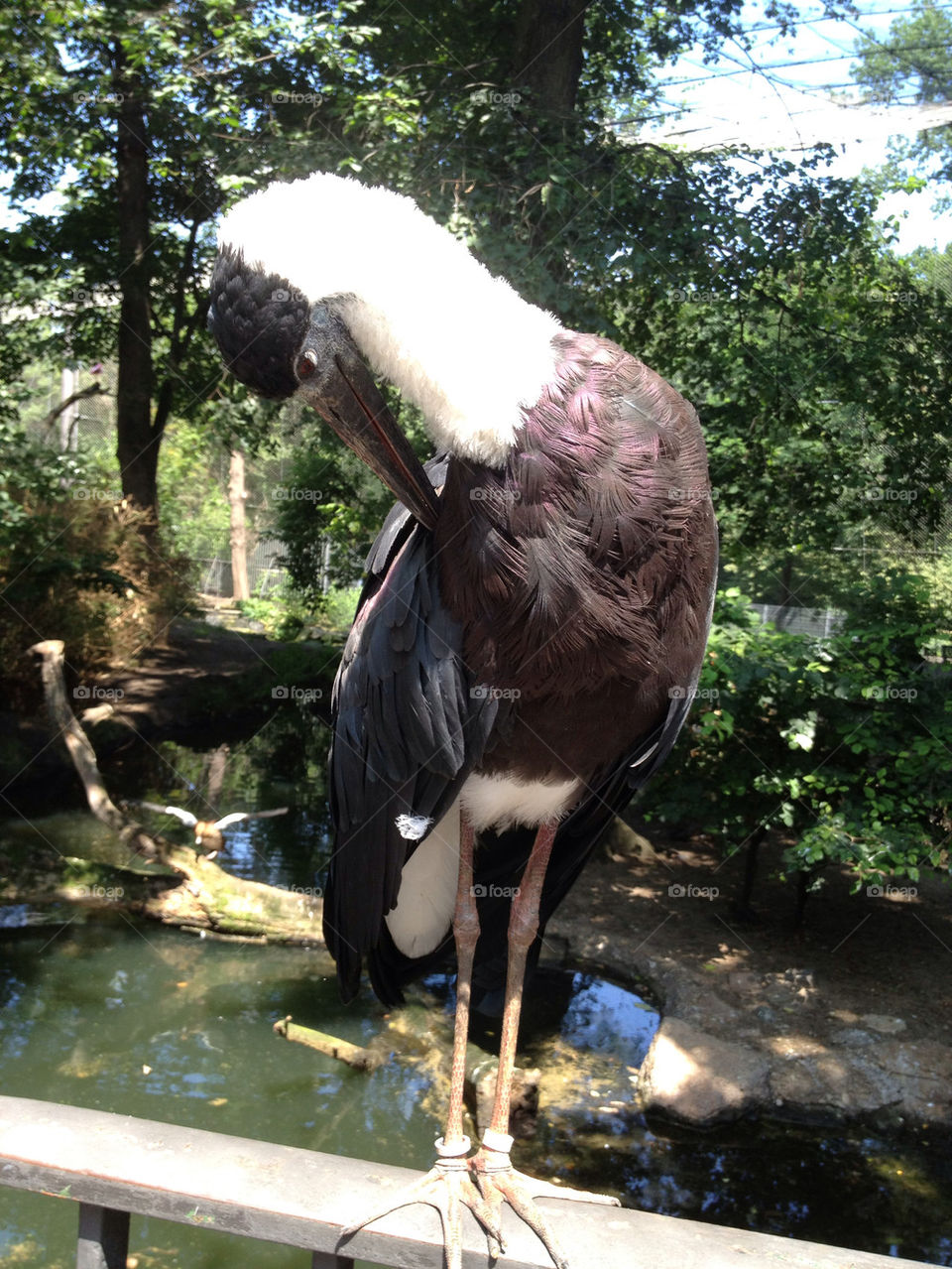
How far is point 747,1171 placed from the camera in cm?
424

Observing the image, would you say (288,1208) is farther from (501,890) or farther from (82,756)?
(82,756)

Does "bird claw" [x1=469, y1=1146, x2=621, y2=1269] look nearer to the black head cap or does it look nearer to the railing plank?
the railing plank

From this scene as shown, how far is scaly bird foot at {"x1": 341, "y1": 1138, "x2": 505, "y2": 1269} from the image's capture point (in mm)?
1655

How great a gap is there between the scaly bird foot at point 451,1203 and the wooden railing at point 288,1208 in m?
0.02

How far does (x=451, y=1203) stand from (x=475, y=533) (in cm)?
114

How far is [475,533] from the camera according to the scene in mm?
1773

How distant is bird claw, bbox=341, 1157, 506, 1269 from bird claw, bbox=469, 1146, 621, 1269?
0.7 inches

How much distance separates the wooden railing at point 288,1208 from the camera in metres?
1.61

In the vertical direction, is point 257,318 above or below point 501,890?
above

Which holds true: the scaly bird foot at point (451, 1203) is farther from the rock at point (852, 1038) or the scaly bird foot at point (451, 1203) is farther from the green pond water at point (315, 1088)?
the rock at point (852, 1038)

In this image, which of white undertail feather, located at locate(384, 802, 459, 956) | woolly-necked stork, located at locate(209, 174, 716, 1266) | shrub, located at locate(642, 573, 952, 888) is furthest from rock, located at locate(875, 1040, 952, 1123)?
woolly-necked stork, located at locate(209, 174, 716, 1266)

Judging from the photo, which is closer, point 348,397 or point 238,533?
point 348,397

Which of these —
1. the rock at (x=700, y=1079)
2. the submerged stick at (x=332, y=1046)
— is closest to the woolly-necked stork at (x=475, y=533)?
the rock at (x=700, y=1079)

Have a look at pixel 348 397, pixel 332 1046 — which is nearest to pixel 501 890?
pixel 348 397
